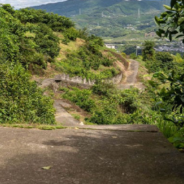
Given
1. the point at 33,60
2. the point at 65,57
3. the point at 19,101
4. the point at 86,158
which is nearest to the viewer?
the point at 86,158

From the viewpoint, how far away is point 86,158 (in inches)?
144

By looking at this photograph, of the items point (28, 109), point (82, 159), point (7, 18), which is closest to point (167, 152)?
point (82, 159)

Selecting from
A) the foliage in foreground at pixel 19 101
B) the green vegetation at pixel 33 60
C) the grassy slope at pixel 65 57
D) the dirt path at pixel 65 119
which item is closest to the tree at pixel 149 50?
the grassy slope at pixel 65 57

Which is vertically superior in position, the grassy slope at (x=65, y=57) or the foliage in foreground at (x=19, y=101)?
the foliage in foreground at (x=19, y=101)

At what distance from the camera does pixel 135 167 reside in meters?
3.38

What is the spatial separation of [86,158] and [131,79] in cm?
2954

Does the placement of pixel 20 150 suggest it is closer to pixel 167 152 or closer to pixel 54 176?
pixel 54 176

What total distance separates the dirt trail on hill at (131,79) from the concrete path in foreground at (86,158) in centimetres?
2278

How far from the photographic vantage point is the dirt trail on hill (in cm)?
2877

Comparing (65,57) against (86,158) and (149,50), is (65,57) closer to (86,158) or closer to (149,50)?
(86,158)

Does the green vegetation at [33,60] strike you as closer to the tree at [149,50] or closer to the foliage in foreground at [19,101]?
the foliage in foreground at [19,101]

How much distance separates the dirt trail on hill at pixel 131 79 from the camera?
28.8 meters

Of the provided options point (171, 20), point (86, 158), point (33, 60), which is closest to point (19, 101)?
point (86, 158)

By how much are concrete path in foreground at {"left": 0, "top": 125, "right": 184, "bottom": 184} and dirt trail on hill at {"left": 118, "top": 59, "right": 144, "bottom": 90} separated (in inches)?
897
